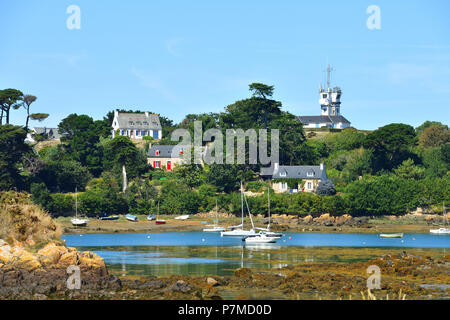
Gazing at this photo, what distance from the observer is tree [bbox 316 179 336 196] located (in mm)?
101188

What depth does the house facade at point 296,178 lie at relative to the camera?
348ft

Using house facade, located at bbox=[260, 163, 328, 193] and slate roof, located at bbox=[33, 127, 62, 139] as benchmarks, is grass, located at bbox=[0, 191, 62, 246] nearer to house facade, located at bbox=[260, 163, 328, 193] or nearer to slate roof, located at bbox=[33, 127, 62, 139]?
house facade, located at bbox=[260, 163, 328, 193]

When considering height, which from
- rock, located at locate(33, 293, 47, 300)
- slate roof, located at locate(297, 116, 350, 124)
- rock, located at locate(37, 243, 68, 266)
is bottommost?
rock, located at locate(33, 293, 47, 300)

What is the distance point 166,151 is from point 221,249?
186 ft

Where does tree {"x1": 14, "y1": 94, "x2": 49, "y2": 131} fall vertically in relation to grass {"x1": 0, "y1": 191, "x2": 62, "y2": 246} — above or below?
above

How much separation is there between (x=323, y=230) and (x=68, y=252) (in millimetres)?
54056

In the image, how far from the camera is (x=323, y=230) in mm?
91688

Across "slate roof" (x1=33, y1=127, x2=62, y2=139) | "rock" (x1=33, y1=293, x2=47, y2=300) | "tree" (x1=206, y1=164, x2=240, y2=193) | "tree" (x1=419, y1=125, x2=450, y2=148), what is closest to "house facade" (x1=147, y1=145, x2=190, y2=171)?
"tree" (x1=206, y1=164, x2=240, y2=193)

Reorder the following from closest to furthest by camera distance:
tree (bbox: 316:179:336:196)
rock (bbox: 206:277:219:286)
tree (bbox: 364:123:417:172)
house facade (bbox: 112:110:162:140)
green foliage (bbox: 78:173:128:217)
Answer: rock (bbox: 206:277:219:286), green foliage (bbox: 78:173:128:217), tree (bbox: 316:179:336:196), tree (bbox: 364:123:417:172), house facade (bbox: 112:110:162:140)

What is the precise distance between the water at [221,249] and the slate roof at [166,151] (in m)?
33.7

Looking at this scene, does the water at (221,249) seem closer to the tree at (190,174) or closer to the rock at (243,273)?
the rock at (243,273)

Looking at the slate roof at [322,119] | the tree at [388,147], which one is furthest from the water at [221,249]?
the slate roof at [322,119]

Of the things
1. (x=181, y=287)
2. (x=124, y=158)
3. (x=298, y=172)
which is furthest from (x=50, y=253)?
(x=298, y=172)

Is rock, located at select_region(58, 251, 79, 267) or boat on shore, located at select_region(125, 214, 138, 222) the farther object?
boat on shore, located at select_region(125, 214, 138, 222)
